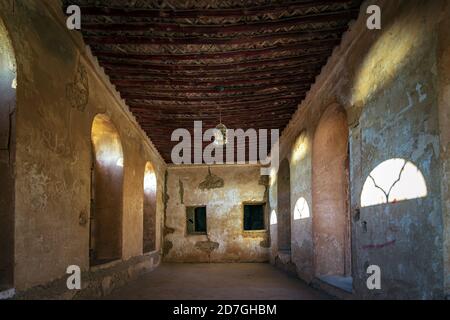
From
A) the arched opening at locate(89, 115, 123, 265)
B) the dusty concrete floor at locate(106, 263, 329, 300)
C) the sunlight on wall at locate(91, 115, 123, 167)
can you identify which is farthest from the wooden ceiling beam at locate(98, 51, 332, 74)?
the dusty concrete floor at locate(106, 263, 329, 300)

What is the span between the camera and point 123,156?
741 centimetres

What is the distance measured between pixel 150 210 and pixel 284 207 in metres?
4.22

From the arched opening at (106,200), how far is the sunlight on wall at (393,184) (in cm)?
486

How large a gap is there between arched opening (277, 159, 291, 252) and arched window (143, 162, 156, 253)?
3972mm

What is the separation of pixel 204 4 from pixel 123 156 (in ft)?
13.4

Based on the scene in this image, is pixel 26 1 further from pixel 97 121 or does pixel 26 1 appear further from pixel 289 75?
pixel 289 75

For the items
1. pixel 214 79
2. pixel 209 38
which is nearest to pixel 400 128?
pixel 209 38

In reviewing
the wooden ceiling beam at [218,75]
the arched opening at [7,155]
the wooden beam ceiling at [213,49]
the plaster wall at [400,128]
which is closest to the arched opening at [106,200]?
the wooden beam ceiling at [213,49]

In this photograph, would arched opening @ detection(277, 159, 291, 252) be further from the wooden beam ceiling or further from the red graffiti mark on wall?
the red graffiti mark on wall

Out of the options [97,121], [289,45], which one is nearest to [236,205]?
[97,121]

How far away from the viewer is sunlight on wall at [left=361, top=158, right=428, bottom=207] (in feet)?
10.6

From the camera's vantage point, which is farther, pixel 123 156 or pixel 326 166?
pixel 123 156

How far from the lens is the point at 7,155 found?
11.1 ft

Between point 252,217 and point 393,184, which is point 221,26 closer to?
point 393,184
